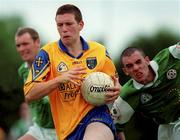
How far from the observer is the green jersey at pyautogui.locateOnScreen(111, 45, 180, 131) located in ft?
32.9

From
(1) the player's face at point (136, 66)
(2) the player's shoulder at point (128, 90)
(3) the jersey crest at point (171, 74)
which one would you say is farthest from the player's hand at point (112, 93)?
(3) the jersey crest at point (171, 74)

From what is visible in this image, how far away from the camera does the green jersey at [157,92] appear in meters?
10.0

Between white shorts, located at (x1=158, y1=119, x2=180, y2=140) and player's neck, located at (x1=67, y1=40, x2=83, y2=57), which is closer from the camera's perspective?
player's neck, located at (x1=67, y1=40, x2=83, y2=57)

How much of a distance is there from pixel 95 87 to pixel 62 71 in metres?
0.51

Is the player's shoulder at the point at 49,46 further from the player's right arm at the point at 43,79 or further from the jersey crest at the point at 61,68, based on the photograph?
the jersey crest at the point at 61,68

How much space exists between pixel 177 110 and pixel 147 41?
705 inches

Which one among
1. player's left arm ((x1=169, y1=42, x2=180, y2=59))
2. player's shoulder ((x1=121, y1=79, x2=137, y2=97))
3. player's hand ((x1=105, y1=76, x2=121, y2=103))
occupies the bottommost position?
player's shoulder ((x1=121, y1=79, x2=137, y2=97))

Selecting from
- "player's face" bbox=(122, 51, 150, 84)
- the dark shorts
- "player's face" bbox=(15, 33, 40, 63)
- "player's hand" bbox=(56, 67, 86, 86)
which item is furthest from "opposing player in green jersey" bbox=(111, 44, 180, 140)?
"player's face" bbox=(15, 33, 40, 63)

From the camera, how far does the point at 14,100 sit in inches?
1136

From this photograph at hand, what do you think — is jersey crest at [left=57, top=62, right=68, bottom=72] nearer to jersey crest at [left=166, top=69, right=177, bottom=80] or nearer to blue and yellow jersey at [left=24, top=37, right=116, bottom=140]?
blue and yellow jersey at [left=24, top=37, right=116, bottom=140]

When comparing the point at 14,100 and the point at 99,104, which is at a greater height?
the point at 99,104

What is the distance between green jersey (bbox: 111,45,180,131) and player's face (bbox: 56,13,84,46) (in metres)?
1.30

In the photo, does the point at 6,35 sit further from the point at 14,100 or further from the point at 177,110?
the point at 177,110

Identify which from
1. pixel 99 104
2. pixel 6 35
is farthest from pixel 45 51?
pixel 6 35
